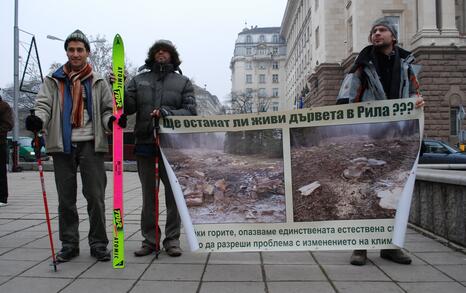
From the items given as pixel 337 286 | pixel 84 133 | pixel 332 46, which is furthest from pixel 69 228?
pixel 332 46

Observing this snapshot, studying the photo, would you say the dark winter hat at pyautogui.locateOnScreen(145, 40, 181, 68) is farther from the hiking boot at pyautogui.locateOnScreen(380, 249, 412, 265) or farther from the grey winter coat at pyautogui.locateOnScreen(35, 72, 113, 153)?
the hiking boot at pyautogui.locateOnScreen(380, 249, 412, 265)

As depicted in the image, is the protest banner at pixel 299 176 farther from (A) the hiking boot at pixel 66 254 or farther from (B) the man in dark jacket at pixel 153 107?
(A) the hiking boot at pixel 66 254

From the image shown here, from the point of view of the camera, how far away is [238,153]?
4465mm

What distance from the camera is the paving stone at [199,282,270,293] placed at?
362cm

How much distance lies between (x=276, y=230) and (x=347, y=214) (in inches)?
27.5

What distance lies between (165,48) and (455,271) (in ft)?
11.6

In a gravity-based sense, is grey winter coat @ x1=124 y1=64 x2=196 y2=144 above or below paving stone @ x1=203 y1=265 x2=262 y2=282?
above

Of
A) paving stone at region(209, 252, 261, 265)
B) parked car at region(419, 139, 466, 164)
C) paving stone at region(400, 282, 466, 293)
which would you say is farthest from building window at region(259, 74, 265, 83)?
paving stone at region(400, 282, 466, 293)

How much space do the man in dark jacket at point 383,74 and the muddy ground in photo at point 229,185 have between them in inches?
38.2

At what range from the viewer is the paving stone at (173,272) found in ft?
13.0

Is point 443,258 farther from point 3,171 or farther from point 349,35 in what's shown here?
point 349,35

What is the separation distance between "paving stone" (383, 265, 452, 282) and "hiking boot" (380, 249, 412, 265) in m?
0.07

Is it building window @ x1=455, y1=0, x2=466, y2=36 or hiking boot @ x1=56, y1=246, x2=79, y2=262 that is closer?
hiking boot @ x1=56, y1=246, x2=79, y2=262

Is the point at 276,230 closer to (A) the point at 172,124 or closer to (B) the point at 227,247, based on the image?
(B) the point at 227,247
